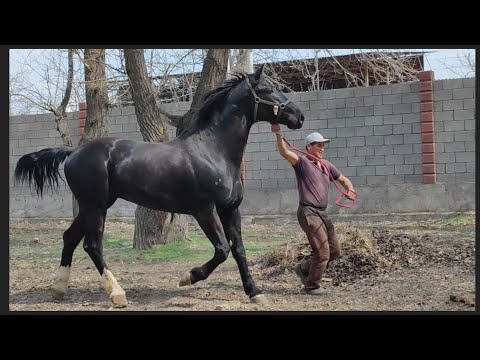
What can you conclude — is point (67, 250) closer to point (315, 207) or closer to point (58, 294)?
point (58, 294)

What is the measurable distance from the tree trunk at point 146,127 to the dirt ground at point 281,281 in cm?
32

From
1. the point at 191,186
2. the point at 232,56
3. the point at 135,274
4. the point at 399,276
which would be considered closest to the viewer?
the point at 191,186

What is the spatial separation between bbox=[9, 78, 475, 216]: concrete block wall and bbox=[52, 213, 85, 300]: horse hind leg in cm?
727

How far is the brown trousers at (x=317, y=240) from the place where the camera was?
21.5ft

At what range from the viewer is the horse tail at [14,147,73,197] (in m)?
6.48

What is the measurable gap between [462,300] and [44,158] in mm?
4581

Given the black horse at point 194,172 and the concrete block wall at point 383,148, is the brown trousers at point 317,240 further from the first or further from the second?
the concrete block wall at point 383,148

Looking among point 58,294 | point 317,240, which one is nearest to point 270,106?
point 317,240

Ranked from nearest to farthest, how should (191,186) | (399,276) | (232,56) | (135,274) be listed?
1. (191,186)
2. (399,276)
3. (135,274)
4. (232,56)

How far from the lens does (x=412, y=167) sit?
499 inches

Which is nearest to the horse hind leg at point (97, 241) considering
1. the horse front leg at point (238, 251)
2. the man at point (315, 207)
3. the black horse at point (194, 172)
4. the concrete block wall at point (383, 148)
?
the black horse at point (194, 172)

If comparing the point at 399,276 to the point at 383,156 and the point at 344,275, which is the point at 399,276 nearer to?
the point at 344,275

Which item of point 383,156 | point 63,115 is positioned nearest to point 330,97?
point 383,156

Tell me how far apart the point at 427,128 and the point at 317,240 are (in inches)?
273
